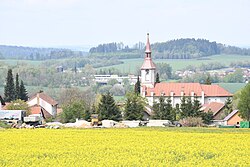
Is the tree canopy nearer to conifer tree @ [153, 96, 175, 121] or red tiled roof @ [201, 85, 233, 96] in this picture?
conifer tree @ [153, 96, 175, 121]

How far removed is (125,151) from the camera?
107 feet

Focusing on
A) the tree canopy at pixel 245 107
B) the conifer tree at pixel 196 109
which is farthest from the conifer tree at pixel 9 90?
the tree canopy at pixel 245 107

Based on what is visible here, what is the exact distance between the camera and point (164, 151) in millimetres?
32469

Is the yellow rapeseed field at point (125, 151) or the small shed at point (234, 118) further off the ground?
the yellow rapeseed field at point (125, 151)

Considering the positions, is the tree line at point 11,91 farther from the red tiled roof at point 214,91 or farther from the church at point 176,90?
the red tiled roof at point 214,91

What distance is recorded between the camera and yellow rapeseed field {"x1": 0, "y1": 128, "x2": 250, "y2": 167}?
2845cm

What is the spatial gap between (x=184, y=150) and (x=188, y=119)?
43.4 m

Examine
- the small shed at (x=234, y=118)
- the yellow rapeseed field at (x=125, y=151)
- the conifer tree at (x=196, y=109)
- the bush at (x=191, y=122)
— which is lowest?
the small shed at (x=234, y=118)

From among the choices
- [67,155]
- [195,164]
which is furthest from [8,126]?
[195,164]

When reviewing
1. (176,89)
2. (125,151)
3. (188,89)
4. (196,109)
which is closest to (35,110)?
(196,109)

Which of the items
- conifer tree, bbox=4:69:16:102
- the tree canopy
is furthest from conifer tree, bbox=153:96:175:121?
conifer tree, bbox=4:69:16:102

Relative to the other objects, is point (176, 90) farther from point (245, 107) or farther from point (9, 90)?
point (245, 107)

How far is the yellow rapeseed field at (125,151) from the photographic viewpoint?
2845 cm

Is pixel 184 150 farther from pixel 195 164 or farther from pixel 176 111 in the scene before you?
pixel 176 111
